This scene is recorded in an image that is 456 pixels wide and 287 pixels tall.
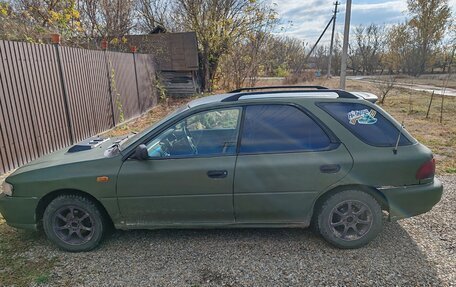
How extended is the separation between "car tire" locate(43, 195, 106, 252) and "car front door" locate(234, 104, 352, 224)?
143 cm

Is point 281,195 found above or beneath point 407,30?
beneath

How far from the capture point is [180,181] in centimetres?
270

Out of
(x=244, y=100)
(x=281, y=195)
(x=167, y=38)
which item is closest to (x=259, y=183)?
(x=281, y=195)

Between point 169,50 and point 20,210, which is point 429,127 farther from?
point 169,50

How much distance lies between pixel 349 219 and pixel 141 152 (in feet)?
6.95

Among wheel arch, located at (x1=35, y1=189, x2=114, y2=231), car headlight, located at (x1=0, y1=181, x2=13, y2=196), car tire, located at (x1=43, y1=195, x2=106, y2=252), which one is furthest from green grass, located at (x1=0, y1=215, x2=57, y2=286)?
car headlight, located at (x1=0, y1=181, x2=13, y2=196)

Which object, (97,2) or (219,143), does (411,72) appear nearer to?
(97,2)

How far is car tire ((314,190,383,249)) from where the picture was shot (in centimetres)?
273

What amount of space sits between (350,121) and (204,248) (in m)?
1.92

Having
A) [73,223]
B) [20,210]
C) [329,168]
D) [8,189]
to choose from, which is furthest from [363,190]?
[8,189]

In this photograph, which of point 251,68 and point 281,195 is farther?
point 251,68

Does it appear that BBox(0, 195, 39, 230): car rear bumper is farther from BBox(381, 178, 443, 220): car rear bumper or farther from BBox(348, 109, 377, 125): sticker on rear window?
BBox(381, 178, 443, 220): car rear bumper

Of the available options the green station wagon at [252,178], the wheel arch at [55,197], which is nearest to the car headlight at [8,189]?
the green station wagon at [252,178]

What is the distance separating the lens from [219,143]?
2840 mm
